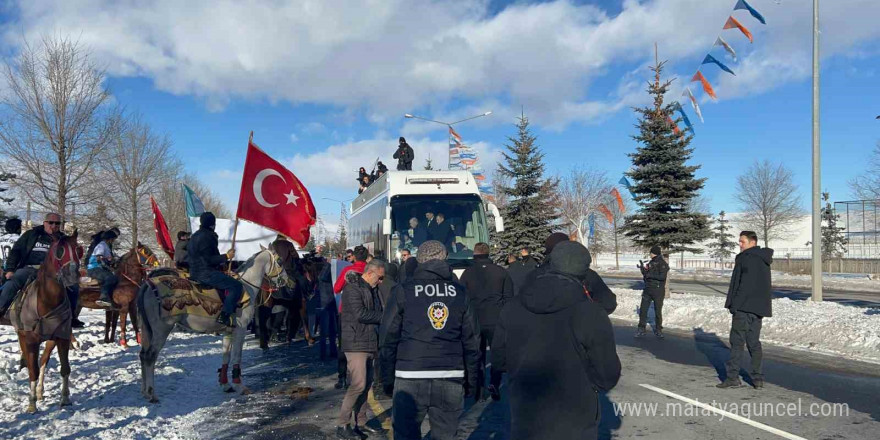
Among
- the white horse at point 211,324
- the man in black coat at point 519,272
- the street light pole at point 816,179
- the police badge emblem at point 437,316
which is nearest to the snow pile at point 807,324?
the street light pole at point 816,179

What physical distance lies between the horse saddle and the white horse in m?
0.08

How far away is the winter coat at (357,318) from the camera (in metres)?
6.43

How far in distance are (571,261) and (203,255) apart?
265 inches

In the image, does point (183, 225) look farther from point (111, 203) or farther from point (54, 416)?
point (54, 416)

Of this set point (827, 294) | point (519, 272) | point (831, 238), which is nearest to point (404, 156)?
point (519, 272)

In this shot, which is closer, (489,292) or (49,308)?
(49,308)

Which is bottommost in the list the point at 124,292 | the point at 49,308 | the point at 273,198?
the point at 124,292

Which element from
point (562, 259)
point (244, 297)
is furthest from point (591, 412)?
point (244, 297)

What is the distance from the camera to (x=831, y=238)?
54.5m

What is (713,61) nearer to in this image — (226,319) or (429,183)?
(429,183)

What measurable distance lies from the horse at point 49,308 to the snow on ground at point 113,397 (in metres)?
0.44

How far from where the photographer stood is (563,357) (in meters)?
3.44

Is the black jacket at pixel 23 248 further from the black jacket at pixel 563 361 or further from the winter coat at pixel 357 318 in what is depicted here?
the black jacket at pixel 563 361

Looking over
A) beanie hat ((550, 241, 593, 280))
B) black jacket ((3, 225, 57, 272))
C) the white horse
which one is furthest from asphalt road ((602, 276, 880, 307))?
black jacket ((3, 225, 57, 272))
